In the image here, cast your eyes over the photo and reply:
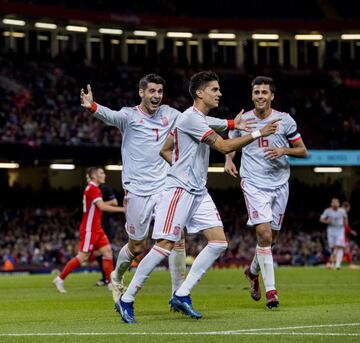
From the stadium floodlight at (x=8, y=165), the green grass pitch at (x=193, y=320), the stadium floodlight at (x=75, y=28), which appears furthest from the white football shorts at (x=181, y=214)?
Result: the stadium floodlight at (x=75, y=28)

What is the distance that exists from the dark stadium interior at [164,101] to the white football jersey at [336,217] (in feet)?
32.7

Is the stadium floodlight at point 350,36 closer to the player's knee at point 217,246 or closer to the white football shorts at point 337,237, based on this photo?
the white football shorts at point 337,237

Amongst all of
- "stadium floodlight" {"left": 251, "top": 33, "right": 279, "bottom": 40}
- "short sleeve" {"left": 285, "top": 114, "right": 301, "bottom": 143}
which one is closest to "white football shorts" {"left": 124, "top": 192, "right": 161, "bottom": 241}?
"short sleeve" {"left": 285, "top": 114, "right": 301, "bottom": 143}

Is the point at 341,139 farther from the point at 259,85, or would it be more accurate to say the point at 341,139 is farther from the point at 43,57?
the point at 259,85

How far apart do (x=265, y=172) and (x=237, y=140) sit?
3.16 m

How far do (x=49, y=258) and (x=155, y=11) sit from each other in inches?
811

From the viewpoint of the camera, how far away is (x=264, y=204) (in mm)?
15391

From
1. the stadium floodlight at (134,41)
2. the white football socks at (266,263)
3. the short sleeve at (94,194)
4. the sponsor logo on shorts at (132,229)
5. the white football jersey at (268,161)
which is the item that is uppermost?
the stadium floodlight at (134,41)

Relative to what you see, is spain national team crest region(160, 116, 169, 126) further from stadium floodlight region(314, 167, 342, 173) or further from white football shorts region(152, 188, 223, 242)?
stadium floodlight region(314, 167, 342, 173)

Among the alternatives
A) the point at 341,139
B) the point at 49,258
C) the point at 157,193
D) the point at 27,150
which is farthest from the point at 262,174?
the point at 341,139

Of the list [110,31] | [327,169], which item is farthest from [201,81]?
[110,31]

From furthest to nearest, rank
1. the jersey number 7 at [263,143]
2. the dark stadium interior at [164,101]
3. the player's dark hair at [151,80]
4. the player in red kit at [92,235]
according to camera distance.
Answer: the dark stadium interior at [164,101] → the player in red kit at [92,235] → the jersey number 7 at [263,143] → the player's dark hair at [151,80]

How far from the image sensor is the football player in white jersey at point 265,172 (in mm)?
15297

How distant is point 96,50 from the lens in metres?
58.8
